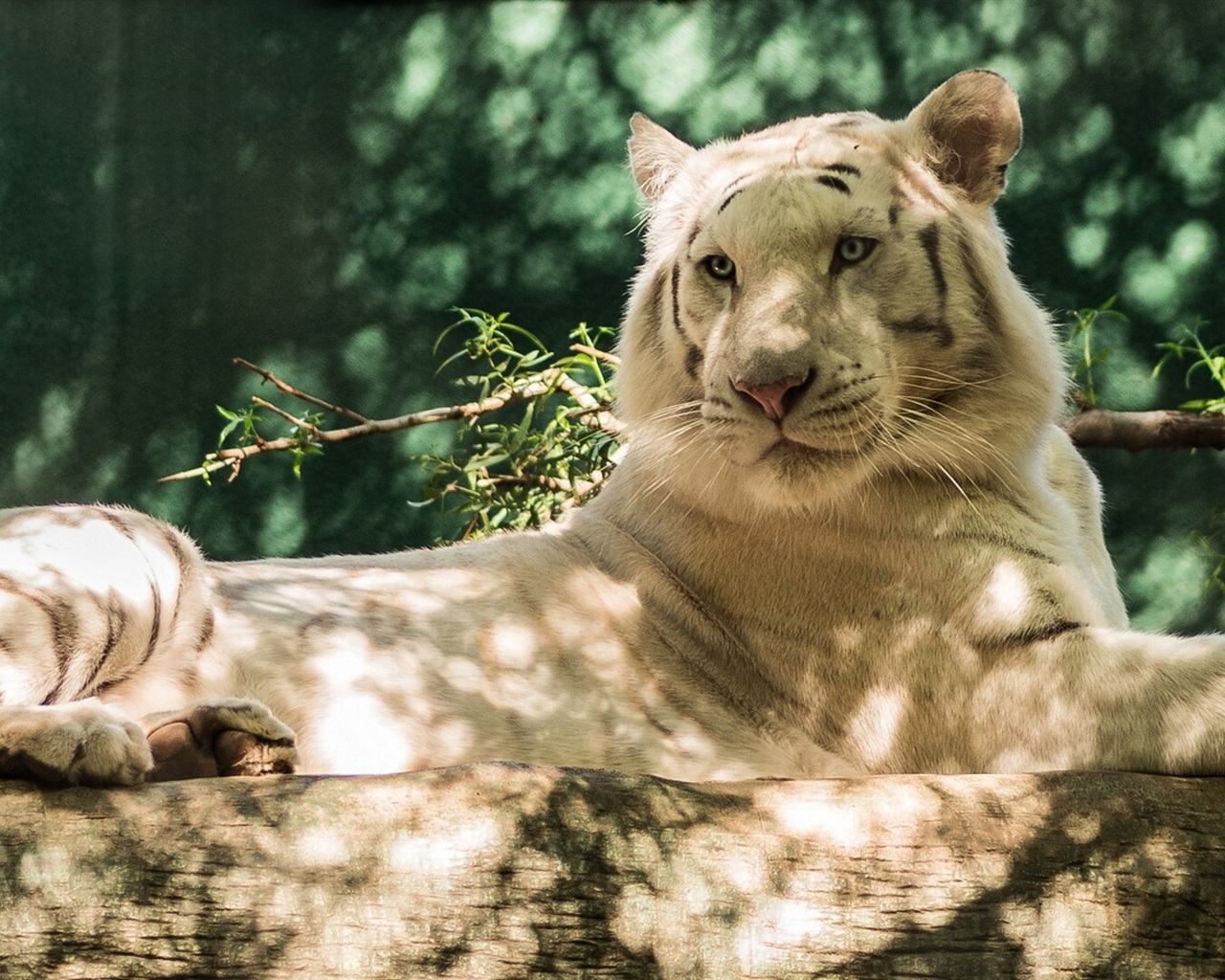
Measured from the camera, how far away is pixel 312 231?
5770mm

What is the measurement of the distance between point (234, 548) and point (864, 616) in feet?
11.3

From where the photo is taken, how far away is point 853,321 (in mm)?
2777

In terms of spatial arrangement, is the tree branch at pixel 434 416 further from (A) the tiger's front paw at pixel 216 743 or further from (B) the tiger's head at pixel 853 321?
(A) the tiger's front paw at pixel 216 743

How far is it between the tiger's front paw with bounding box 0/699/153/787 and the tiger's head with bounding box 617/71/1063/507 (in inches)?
50.2

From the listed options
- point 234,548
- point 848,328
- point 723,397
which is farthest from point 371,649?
point 234,548

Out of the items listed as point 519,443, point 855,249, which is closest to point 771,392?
point 855,249

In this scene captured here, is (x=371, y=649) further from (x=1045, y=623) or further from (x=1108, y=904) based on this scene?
(x=1108, y=904)

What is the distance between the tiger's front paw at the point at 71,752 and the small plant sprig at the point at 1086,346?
236 cm

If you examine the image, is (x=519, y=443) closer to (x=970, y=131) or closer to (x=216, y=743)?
(x=970, y=131)

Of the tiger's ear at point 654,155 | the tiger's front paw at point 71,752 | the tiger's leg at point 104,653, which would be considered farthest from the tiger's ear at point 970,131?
the tiger's front paw at point 71,752

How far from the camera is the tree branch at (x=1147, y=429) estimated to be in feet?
13.6


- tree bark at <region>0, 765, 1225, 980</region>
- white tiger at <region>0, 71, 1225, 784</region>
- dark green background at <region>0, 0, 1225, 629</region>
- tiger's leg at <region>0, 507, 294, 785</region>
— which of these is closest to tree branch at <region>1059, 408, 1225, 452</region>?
white tiger at <region>0, 71, 1225, 784</region>

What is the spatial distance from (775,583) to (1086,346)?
181 centimetres

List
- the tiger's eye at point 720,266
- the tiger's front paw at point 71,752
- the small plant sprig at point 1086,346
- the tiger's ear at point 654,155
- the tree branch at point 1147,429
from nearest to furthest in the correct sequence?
the tiger's front paw at point 71,752 → the tiger's eye at point 720,266 → the tiger's ear at point 654,155 → the tree branch at point 1147,429 → the small plant sprig at point 1086,346
